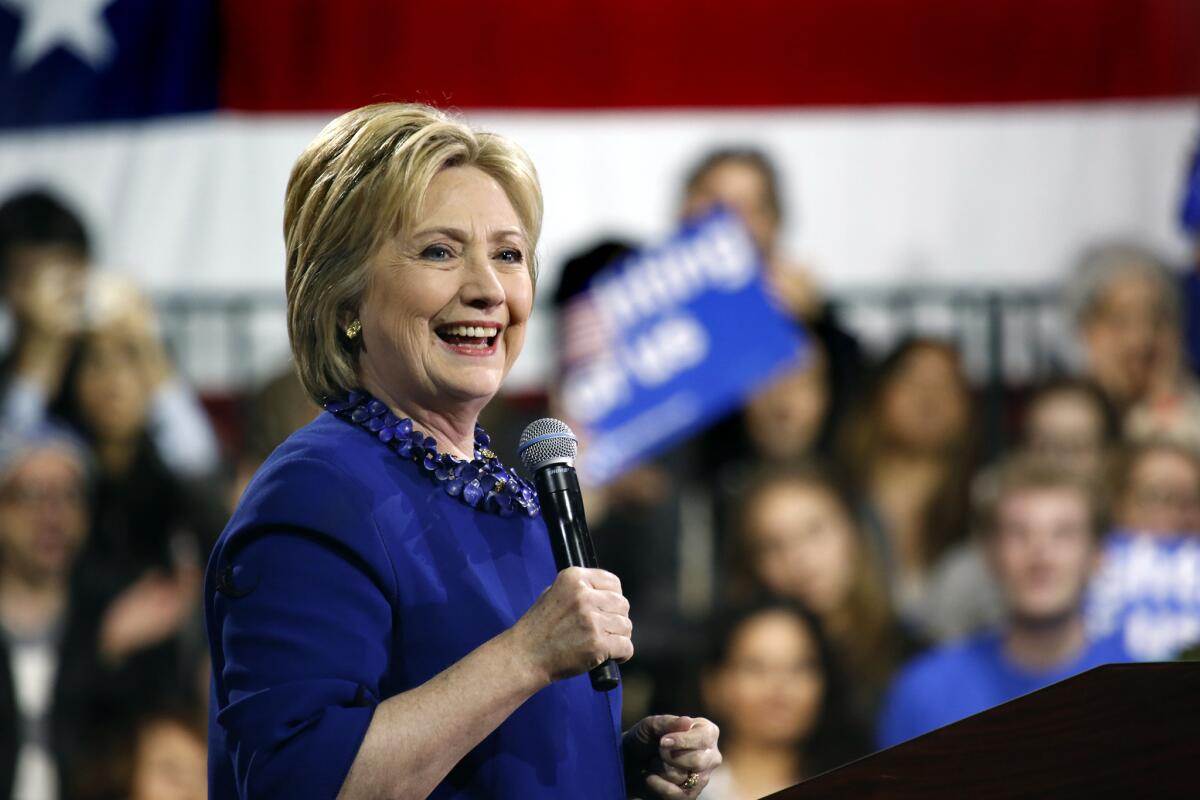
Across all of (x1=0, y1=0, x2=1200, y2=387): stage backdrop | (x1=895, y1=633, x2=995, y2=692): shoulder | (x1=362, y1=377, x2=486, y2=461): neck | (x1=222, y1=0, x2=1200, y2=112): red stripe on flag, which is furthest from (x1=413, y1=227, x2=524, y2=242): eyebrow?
(x1=222, y1=0, x2=1200, y2=112): red stripe on flag

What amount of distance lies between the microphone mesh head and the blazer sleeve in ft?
0.52

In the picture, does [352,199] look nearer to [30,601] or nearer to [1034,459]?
[30,601]

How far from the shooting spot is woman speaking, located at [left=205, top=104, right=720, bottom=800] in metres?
1.25

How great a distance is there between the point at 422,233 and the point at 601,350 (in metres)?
3.27

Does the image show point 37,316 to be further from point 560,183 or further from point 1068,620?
point 1068,620

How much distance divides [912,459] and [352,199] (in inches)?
135

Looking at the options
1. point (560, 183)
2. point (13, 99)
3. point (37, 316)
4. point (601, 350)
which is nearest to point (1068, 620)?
point (601, 350)

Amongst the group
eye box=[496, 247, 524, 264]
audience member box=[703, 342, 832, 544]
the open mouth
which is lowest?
the open mouth

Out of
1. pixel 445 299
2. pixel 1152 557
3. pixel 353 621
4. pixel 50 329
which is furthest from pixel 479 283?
pixel 1152 557

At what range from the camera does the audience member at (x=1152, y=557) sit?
Result: 4480 millimetres

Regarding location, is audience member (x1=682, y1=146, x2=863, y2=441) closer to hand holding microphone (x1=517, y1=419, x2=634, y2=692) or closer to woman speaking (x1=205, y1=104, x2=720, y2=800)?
woman speaking (x1=205, y1=104, x2=720, y2=800)

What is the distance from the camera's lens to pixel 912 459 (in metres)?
4.65

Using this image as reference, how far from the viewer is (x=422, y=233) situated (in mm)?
1416

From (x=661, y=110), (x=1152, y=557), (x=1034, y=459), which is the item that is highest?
(x=661, y=110)
